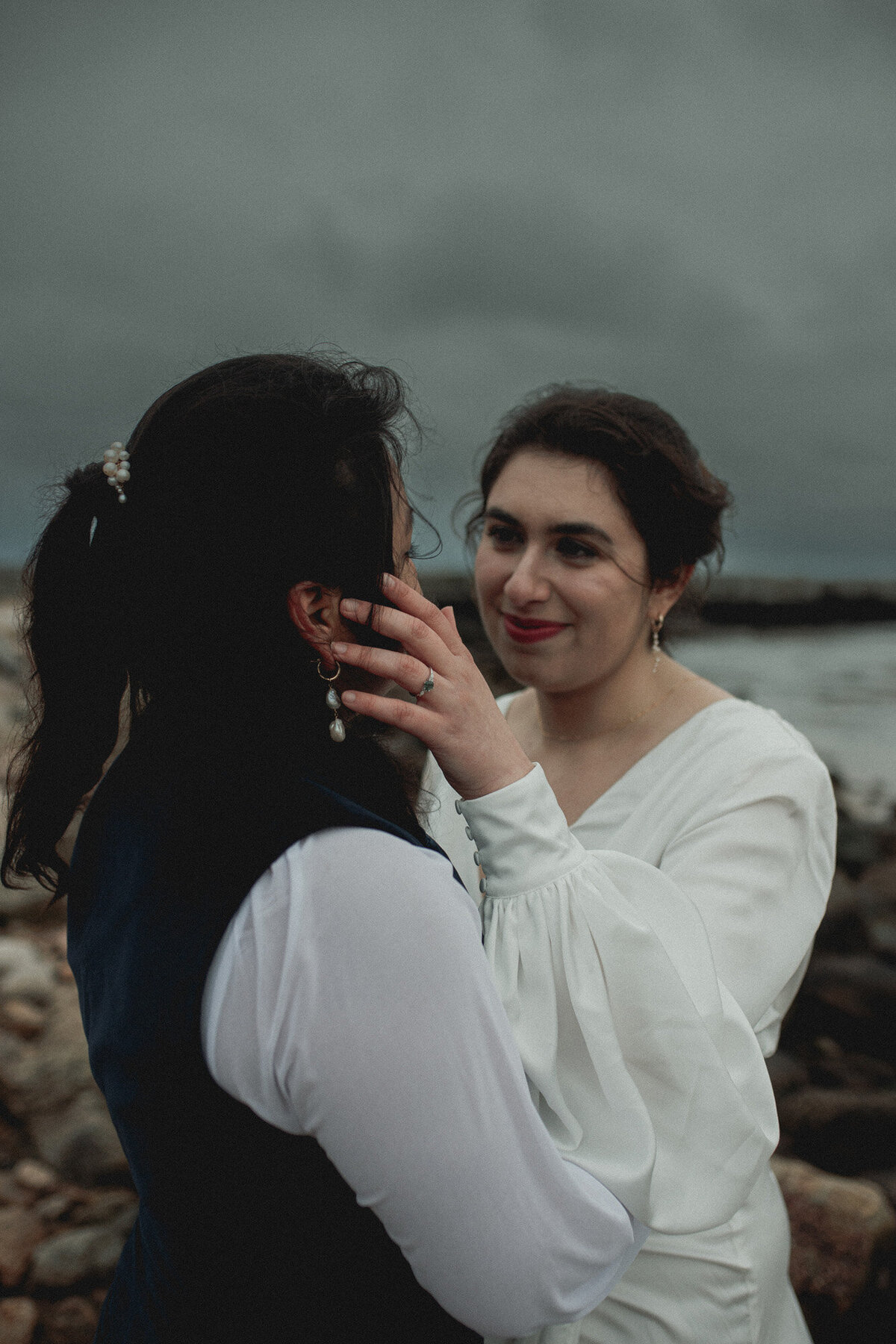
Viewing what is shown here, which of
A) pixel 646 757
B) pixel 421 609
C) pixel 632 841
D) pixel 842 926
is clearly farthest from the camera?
pixel 842 926

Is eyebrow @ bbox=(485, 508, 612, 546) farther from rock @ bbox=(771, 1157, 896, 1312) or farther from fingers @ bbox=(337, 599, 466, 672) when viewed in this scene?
rock @ bbox=(771, 1157, 896, 1312)

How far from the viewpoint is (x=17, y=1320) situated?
6.91 feet

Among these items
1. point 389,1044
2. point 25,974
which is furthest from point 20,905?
point 389,1044

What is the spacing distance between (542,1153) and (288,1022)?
349 mm

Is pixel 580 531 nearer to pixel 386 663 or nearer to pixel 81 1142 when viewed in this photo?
pixel 386 663

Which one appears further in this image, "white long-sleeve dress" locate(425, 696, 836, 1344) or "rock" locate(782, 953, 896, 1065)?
"rock" locate(782, 953, 896, 1065)

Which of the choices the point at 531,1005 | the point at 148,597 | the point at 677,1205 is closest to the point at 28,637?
the point at 148,597

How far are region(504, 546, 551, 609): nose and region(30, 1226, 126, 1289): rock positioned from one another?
2.14 metres

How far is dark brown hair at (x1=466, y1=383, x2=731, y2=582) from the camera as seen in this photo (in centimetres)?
219

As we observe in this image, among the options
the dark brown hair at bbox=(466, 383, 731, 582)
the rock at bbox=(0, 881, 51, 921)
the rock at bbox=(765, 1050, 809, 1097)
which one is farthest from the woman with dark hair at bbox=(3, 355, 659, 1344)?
the rock at bbox=(0, 881, 51, 921)

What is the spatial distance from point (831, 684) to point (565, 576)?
13.0 meters

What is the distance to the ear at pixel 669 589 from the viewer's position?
7.62 ft

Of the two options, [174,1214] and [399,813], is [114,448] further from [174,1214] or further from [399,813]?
[174,1214]

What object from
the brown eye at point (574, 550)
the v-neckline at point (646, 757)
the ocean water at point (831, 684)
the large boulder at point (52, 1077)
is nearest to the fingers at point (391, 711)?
the v-neckline at point (646, 757)
